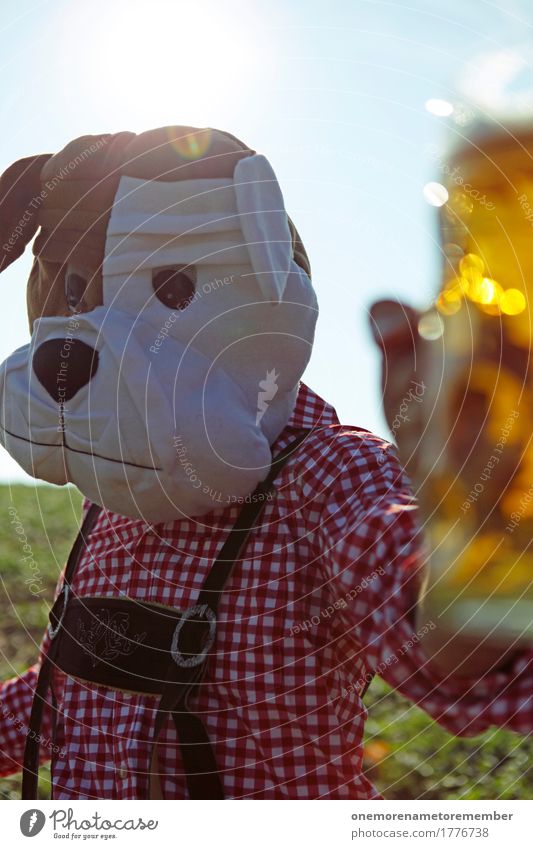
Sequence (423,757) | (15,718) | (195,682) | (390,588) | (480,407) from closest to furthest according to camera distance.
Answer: (480,407) → (390,588) → (195,682) → (15,718) → (423,757)

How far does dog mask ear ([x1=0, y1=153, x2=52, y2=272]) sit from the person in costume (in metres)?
0.07

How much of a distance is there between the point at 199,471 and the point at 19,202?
0.36 m

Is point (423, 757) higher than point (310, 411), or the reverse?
point (310, 411)

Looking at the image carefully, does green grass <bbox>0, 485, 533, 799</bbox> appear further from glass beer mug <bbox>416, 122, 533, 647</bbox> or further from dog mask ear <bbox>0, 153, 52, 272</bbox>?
glass beer mug <bbox>416, 122, 533, 647</bbox>

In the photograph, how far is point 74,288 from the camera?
3.01 ft

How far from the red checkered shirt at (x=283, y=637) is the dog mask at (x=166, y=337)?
5cm

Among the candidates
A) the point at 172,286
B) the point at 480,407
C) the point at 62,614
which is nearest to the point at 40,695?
the point at 62,614

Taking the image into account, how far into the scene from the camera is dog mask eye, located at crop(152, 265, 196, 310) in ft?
2.85

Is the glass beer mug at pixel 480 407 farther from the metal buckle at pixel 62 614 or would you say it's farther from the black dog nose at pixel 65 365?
the metal buckle at pixel 62 614

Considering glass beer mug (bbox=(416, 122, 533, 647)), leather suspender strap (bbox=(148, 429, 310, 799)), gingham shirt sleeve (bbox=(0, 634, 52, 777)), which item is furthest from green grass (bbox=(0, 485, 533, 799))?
glass beer mug (bbox=(416, 122, 533, 647))

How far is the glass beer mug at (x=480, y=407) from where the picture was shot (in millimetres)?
510

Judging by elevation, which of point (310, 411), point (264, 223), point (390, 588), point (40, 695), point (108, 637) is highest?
point (264, 223)

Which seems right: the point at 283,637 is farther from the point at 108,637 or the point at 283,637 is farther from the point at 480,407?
the point at 480,407
